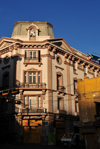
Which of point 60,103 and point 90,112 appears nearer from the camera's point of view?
point 90,112

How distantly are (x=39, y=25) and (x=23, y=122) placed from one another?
18.6 meters

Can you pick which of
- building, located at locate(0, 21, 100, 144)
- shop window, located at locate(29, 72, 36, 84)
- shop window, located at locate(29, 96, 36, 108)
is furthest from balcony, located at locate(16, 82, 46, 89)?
shop window, located at locate(29, 96, 36, 108)

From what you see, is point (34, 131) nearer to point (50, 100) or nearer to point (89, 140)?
point (50, 100)

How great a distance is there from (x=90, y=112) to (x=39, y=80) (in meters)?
13.4

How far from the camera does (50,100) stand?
3441cm

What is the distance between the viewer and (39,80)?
117 ft

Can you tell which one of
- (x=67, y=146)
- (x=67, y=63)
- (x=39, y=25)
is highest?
(x=39, y=25)

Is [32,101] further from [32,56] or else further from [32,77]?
[32,56]

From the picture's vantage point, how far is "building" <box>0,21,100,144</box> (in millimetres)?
33312

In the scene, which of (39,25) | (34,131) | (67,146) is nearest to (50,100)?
(34,131)

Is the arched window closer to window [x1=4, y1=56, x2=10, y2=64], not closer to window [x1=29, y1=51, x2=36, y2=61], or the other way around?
window [x1=4, y1=56, x2=10, y2=64]

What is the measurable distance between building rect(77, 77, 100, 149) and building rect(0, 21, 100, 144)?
9.45m

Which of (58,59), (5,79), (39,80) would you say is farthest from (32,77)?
(58,59)

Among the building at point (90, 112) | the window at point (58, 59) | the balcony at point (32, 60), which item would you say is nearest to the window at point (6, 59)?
the balcony at point (32, 60)
